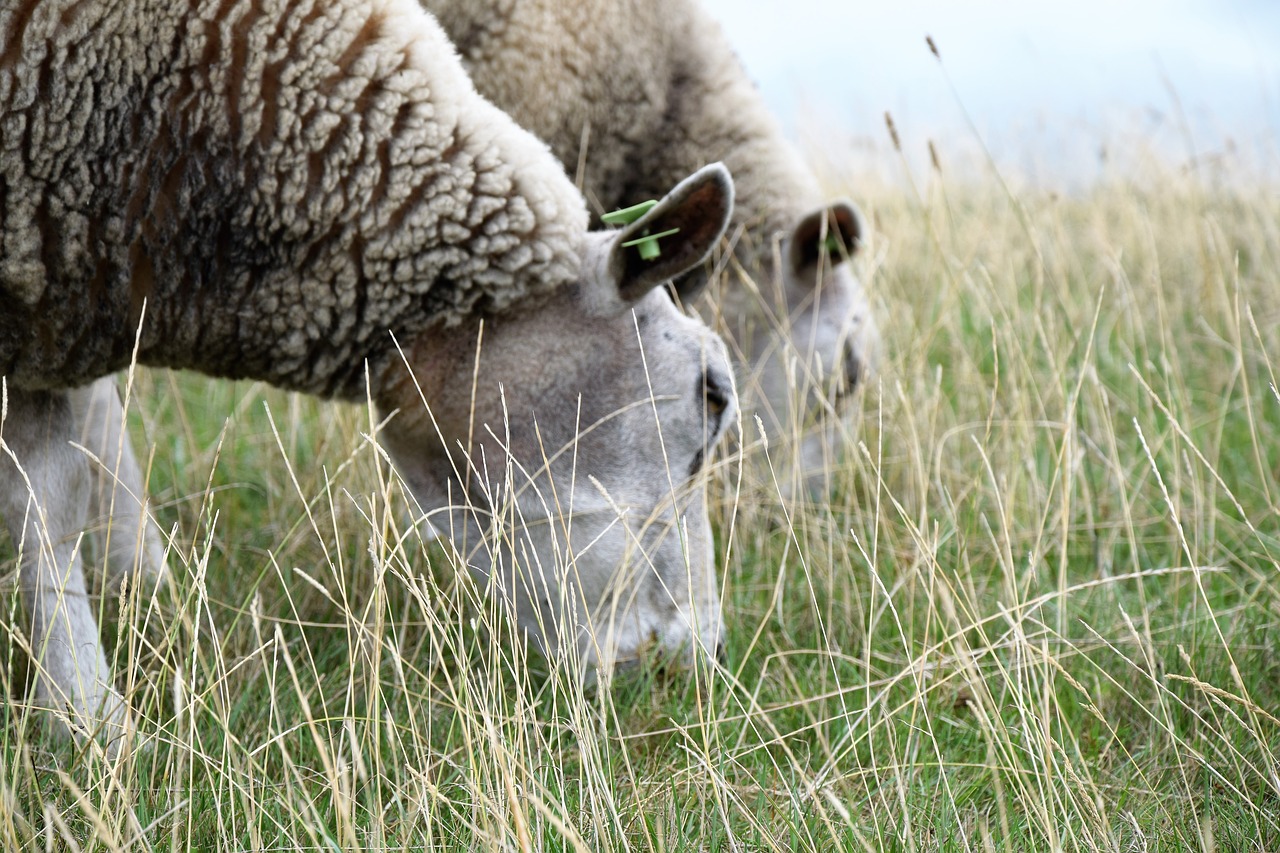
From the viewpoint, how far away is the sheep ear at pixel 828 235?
434 cm

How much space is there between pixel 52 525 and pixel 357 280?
111cm

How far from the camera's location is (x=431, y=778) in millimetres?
2514

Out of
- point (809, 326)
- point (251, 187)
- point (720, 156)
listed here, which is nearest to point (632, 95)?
point (720, 156)

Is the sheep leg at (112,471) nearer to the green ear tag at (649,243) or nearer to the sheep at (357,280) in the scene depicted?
the sheep at (357,280)

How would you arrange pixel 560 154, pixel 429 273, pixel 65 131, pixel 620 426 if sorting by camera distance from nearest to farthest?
pixel 65 131 < pixel 429 273 < pixel 620 426 < pixel 560 154

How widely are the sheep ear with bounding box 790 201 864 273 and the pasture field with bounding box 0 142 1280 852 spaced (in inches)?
14.1

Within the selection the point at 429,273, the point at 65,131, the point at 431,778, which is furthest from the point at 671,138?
the point at 431,778

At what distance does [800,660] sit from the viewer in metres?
3.22

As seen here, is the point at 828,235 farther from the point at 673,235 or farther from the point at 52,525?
the point at 52,525

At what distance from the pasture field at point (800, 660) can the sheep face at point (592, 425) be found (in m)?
0.15

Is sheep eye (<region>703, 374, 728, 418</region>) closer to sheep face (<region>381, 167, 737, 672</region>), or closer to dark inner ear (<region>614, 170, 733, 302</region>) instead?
sheep face (<region>381, 167, 737, 672</region>)

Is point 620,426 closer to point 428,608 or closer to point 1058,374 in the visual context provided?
point 428,608

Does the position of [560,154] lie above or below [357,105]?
below

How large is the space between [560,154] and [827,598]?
6.32 feet
